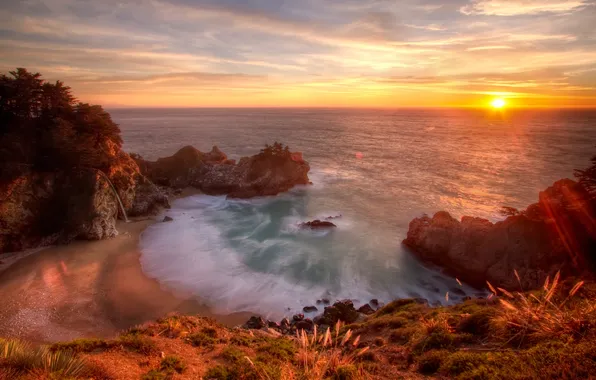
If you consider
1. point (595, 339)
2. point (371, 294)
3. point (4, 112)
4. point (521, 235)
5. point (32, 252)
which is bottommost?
point (371, 294)

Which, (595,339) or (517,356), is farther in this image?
(517,356)

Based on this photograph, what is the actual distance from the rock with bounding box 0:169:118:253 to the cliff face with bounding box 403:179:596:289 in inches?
1107

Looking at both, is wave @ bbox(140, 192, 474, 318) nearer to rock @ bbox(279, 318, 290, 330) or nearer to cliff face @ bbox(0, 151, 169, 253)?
rock @ bbox(279, 318, 290, 330)

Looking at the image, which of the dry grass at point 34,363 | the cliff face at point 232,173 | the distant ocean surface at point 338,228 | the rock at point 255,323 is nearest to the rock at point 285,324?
the rock at point 255,323

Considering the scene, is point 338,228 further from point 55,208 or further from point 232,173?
point 55,208

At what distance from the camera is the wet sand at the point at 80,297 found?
49.2ft

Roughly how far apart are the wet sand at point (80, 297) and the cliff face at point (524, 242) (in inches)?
655

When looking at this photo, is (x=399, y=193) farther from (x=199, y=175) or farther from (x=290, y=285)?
(x=199, y=175)

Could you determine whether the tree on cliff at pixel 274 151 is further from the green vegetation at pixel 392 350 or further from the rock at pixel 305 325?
the green vegetation at pixel 392 350

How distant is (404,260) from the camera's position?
79.0ft

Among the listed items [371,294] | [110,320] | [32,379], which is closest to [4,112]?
[110,320]

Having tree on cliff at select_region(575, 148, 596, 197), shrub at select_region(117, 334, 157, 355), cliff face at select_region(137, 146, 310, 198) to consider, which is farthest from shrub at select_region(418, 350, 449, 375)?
cliff face at select_region(137, 146, 310, 198)

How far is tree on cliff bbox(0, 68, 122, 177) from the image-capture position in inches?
912

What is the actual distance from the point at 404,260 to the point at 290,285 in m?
10.2
